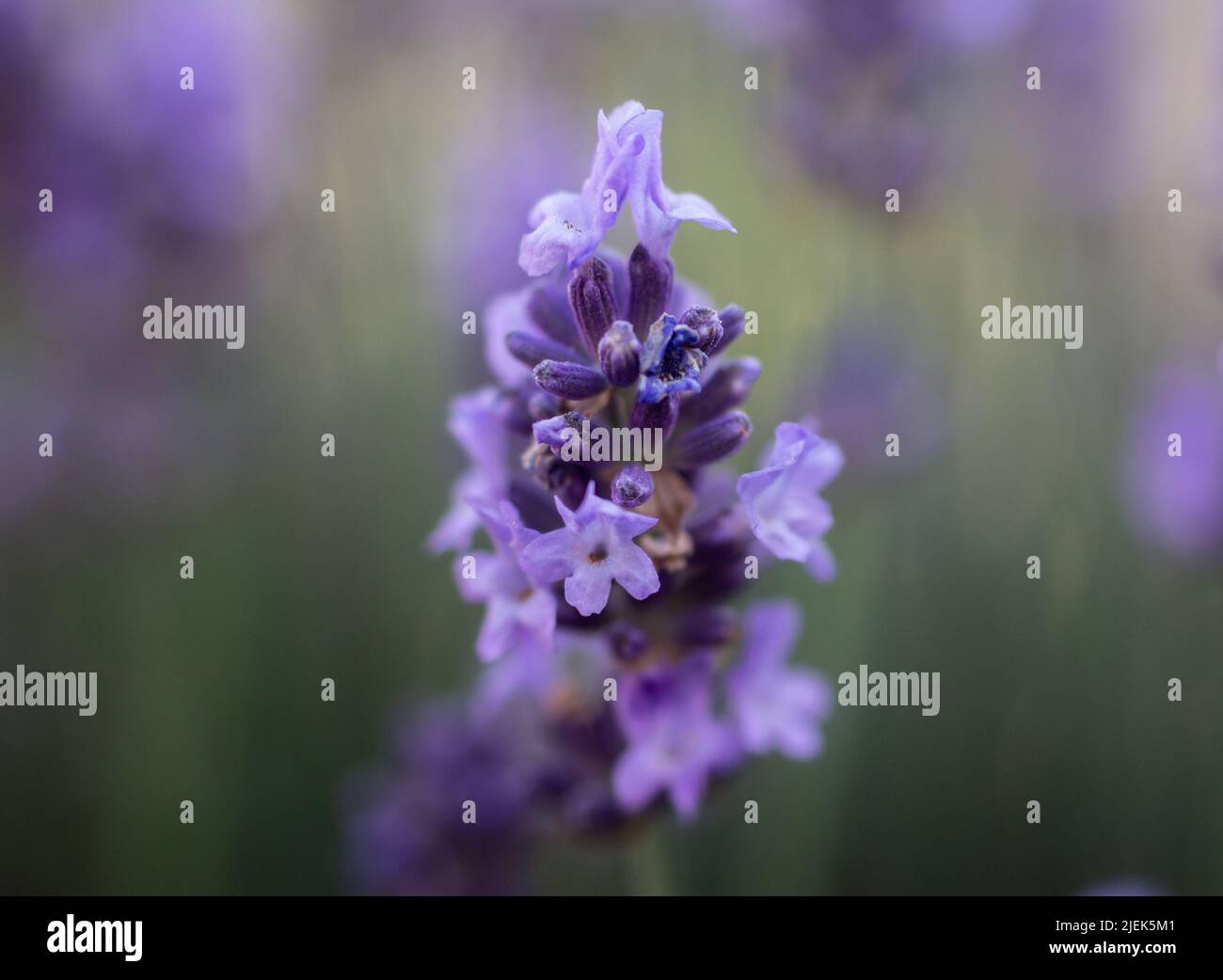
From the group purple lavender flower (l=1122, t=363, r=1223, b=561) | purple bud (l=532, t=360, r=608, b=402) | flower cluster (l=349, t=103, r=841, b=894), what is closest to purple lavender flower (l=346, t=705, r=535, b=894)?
flower cluster (l=349, t=103, r=841, b=894)

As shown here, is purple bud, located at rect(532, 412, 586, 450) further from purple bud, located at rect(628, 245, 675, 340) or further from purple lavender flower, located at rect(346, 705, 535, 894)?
purple lavender flower, located at rect(346, 705, 535, 894)

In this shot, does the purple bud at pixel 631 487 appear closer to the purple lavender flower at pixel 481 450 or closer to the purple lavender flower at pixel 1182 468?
the purple lavender flower at pixel 481 450

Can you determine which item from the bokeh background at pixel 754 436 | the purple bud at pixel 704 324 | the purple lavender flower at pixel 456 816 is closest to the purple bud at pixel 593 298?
the purple bud at pixel 704 324

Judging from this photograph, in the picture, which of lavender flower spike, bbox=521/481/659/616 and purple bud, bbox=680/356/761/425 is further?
purple bud, bbox=680/356/761/425

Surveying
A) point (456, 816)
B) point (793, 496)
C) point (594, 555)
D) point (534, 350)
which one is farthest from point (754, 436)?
point (594, 555)

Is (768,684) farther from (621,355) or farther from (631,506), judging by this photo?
(621,355)
